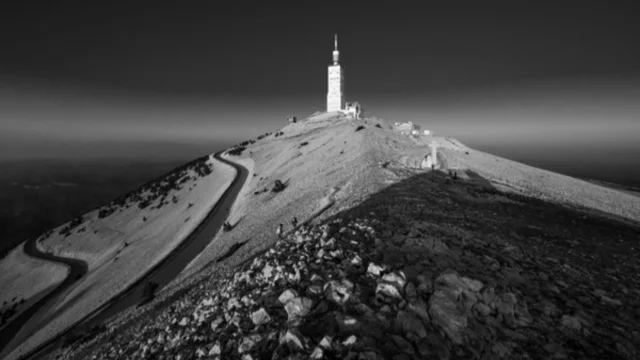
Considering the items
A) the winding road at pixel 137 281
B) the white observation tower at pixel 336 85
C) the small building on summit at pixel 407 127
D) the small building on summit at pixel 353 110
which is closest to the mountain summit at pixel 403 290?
the winding road at pixel 137 281

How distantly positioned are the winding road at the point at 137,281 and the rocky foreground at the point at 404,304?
7875 millimetres

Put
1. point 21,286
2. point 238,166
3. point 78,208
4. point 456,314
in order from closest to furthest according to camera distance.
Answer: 1. point 456,314
2. point 21,286
3. point 238,166
4. point 78,208

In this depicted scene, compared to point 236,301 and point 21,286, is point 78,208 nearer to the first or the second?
point 21,286

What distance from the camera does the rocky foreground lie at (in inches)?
219

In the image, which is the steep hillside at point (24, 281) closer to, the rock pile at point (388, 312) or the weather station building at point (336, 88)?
the rock pile at point (388, 312)

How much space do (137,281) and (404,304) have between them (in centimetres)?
2280

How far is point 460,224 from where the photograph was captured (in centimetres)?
1342

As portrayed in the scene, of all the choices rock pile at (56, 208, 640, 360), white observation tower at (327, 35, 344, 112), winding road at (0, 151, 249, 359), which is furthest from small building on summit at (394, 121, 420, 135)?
rock pile at (56, 208, 640, 360)

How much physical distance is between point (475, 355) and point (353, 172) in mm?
21853

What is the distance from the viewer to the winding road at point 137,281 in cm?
1823

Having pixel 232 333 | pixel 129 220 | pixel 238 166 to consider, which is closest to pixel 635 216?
pixel 232 333

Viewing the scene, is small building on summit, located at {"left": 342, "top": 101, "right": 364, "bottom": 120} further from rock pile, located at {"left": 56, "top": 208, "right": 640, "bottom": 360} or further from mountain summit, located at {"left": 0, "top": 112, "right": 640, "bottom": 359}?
rock pile, located at {"left": 56, "top": 208, "right": 640, "bottom": 360}

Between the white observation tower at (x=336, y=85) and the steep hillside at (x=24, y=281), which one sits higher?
Result: the white observation tower at (x=336, y=85)

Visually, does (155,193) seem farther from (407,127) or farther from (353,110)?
(407,127)
